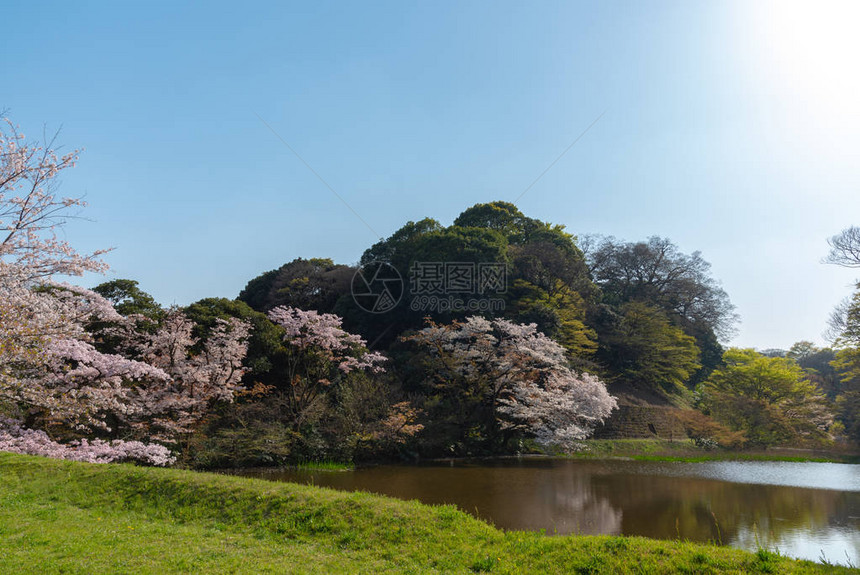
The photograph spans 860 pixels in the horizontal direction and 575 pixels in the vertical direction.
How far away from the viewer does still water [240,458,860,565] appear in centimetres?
766

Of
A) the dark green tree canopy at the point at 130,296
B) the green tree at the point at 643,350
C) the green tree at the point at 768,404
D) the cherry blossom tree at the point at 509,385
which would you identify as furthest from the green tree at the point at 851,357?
the dark green tree canopy at the point at 130,296

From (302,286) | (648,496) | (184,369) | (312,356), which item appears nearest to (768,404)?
(648,496)

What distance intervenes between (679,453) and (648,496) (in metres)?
11.6

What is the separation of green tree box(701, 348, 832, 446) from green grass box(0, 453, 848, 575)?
20876 millimetres

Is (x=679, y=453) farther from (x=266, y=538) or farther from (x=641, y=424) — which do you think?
(x=266, y=538)

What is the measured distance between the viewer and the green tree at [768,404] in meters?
22.1

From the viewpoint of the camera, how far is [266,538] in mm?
5809

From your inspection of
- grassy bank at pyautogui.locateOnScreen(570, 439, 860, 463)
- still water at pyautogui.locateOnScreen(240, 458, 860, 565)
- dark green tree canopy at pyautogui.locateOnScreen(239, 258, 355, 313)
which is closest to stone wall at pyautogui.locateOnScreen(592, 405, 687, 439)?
grassy bank at pyautogui.locateOnScreen(570, 439, 860, 463)

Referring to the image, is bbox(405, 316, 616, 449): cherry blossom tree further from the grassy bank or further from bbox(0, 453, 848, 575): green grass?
bbox(0, 453, 848, 575): green grass

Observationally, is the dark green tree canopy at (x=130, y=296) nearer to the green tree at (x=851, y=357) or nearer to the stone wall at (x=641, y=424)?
the stone wall at (x=641, y=424)

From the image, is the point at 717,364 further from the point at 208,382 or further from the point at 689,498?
the point at 208,382

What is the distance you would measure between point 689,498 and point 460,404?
8.19 m

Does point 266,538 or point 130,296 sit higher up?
point 130,296

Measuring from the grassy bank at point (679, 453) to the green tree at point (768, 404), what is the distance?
1.00 metres
